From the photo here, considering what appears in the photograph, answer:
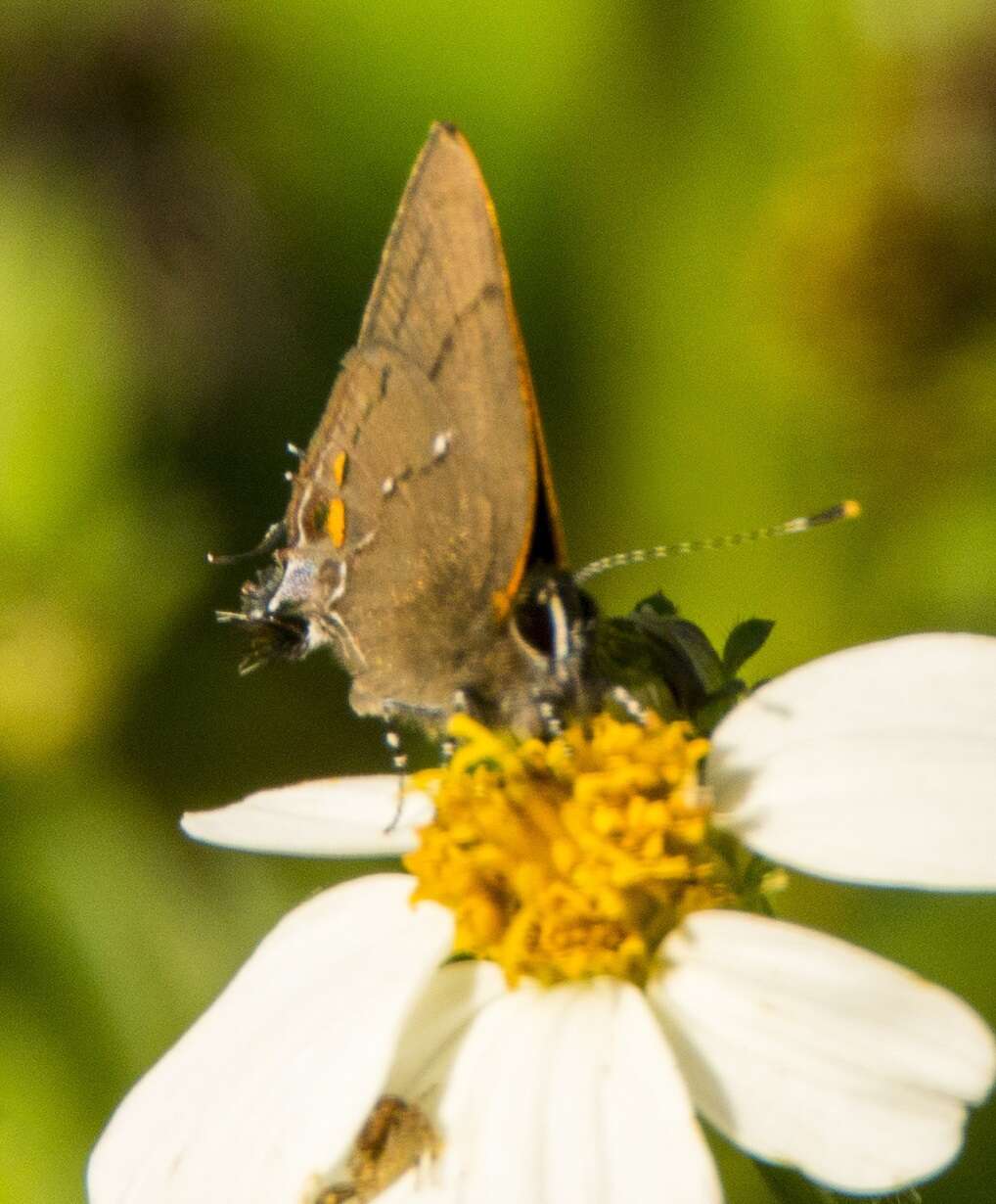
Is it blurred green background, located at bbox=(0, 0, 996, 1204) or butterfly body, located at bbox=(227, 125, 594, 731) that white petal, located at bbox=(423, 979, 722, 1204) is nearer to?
butterfly body, located at bbox=(227, 125, 594, 731)

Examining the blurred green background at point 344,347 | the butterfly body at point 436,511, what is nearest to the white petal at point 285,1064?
the butterfly body at point 436,511

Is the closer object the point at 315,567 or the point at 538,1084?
the point at 538,1084

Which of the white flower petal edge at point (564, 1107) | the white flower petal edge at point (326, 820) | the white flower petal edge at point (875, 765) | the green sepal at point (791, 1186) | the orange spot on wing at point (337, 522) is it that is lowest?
the green sepal at point (791, 1186)

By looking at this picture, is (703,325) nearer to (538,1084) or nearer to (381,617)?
(381,617)

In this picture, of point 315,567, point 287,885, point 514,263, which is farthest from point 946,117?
point 287,885

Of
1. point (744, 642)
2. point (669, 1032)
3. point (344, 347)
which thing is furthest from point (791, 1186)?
point (344, 347)

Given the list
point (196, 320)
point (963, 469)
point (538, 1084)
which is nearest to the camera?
point (538, 1084)

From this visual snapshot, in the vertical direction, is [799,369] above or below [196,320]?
below

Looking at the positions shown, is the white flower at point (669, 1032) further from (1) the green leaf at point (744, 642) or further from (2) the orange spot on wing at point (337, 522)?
(2) the orange spot on wing at point (337, 522)
